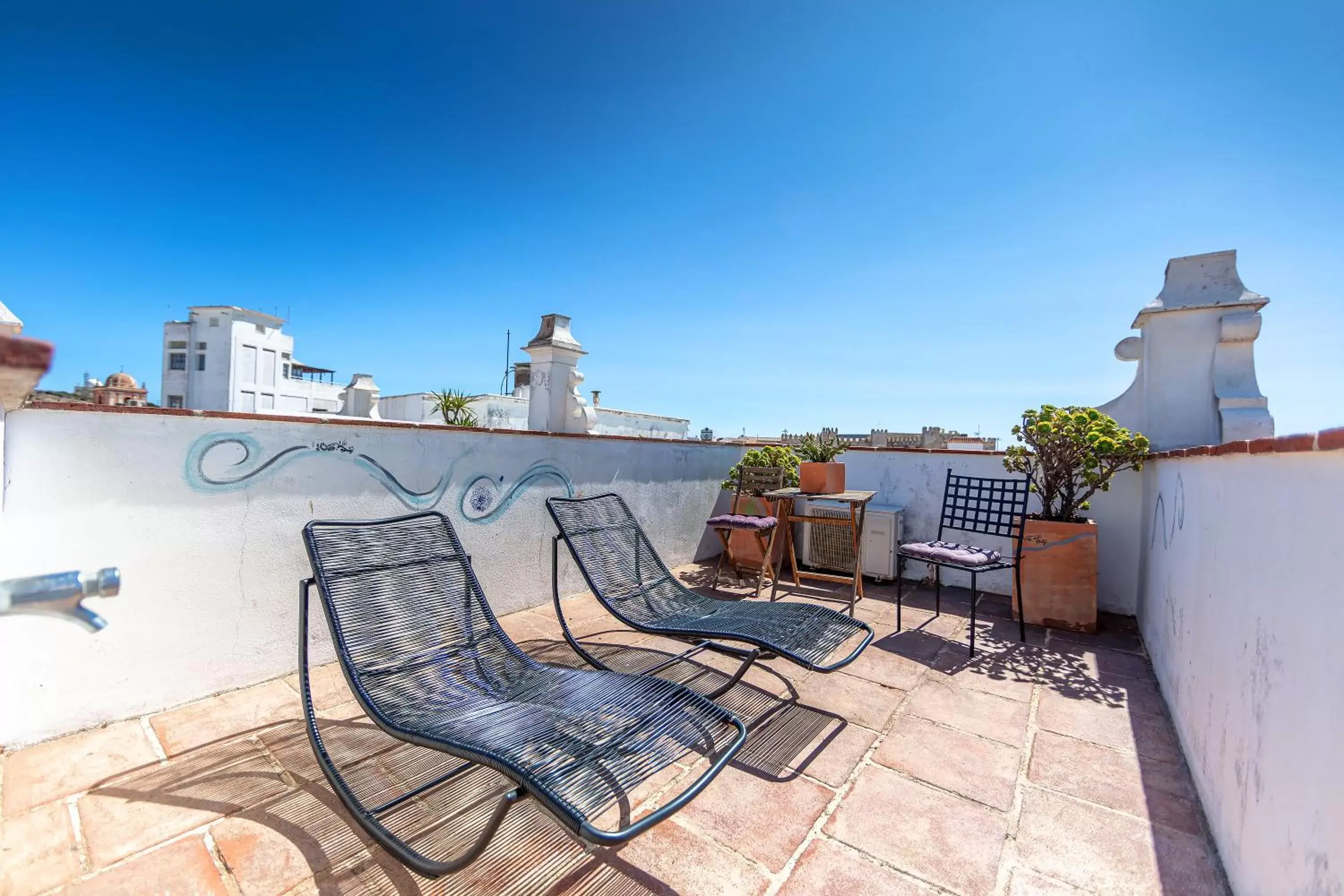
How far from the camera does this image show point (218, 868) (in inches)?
60.9

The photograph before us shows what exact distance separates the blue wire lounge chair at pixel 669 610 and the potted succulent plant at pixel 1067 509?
5.99ft

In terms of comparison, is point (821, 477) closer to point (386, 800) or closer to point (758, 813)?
point (758, 813)

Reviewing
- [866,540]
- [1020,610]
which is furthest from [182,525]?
[866,540]

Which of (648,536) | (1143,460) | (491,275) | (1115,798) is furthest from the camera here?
(491,275)

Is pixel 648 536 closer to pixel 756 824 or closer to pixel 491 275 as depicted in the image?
pixel 756 824

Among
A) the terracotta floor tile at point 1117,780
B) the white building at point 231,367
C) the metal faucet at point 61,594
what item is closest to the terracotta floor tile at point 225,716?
the metal faucet at point 61,594

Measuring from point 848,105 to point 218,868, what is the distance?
675 cm

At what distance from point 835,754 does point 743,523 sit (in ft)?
7.56

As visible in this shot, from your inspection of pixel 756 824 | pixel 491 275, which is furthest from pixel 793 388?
pixel 756 824

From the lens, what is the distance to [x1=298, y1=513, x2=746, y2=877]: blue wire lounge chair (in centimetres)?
141

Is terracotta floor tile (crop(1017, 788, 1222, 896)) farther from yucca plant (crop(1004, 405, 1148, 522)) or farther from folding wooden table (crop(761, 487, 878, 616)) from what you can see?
yucca plant (crop(1004, 405, 1148, 522))

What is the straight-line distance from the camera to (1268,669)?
1.41 metres

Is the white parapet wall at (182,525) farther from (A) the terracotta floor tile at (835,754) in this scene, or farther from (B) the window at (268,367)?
(B) the window at (268,367)

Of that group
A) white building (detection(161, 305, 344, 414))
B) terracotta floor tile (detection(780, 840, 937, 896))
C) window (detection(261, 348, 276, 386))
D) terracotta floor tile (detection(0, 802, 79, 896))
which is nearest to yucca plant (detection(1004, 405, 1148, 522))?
terracotta floor tile (detection(780, 840, 937, 896))
